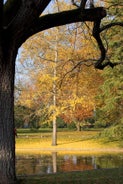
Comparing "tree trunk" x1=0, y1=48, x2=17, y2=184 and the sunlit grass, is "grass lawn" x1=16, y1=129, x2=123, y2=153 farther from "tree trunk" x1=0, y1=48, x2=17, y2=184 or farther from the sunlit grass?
"tree trunk" x1=0, y1=48, x2=17, y2=184

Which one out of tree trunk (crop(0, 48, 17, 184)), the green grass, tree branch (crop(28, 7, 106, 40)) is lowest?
the green grass

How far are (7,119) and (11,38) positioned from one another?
1735 mm

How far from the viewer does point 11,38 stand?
27.5ft

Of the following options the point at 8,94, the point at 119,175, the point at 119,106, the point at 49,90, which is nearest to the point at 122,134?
the point at 119,106

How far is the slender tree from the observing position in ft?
27.0

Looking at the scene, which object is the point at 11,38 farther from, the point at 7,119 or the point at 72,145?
the point at 72,145

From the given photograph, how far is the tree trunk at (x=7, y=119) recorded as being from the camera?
27.3 feet

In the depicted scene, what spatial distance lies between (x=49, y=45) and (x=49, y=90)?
368 cm

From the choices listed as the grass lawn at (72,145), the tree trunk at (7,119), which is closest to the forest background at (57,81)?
the grass lawn at (72,145)

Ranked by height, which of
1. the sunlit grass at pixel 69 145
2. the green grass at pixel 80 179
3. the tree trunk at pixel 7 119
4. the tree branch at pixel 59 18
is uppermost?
the tree branch at pixel 59 18

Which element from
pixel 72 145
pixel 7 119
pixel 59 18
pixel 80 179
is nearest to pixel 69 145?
pixel 72 145

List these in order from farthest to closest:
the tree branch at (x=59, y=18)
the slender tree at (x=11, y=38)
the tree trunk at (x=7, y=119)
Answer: the tree branch at (x=59, y=18)
the tree trunk at (x=7, y=119)
the slender tree at (x=11, y=38)

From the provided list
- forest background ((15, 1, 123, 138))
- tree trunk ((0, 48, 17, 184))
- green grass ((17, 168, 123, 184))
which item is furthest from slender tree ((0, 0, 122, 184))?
forest background ((15, 1, 123, 138))

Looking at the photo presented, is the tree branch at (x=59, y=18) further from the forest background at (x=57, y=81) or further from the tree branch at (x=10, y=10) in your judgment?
the forest background at (x=57, y=81)
